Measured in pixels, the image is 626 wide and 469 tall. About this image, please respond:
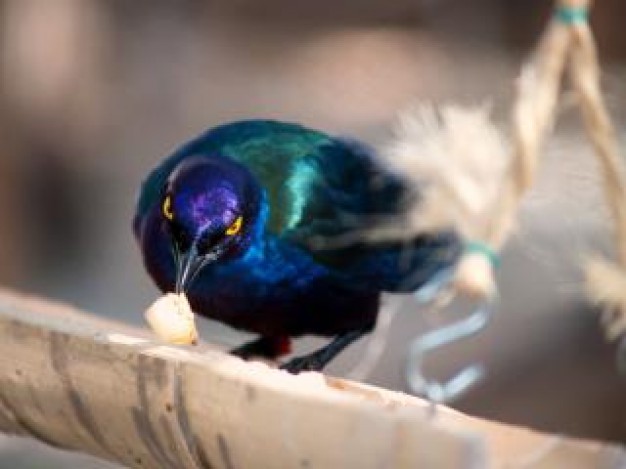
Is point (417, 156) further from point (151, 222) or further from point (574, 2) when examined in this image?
point (151, 222)

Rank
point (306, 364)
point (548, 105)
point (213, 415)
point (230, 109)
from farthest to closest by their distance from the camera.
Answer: point (230, 109) → point (306, 364) → point (213, 415) → point (548, 105)

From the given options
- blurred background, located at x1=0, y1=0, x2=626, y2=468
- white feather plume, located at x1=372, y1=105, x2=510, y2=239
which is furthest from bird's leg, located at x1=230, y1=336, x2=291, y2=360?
white feather plume, located at x1=372, y1=105, x2=510, y2=239

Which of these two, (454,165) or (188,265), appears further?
(188,265)

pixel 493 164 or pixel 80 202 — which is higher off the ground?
pixel 493 164

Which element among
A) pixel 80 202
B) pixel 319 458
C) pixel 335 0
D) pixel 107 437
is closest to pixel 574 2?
pixel 319 458

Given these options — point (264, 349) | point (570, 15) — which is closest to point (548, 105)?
point (570, 15)

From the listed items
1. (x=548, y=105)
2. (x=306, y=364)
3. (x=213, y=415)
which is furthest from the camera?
(x=306, y=364)

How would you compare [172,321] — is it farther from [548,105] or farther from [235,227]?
[548,105]

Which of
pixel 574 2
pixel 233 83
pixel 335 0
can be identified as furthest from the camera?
pixel 335 0
